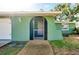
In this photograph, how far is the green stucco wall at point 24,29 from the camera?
16.6 ft

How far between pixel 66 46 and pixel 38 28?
604mm

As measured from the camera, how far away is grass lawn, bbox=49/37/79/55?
197 inches

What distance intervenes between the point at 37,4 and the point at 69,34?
785 millimetres

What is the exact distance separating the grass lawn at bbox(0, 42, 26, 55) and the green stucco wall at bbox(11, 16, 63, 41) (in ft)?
0.35

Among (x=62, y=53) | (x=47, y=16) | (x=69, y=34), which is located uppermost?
(x=47, y=16)

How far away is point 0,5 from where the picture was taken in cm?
498

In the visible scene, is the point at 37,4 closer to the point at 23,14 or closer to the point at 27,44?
the point at 23,14

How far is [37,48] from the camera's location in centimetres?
502

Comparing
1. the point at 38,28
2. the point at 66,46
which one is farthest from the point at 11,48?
the point at 66,46

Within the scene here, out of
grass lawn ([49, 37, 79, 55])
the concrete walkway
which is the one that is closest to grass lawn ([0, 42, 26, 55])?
the concrete walkway

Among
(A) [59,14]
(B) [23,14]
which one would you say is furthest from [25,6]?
(A) [59,14]

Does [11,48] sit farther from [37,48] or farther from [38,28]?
[38,28]

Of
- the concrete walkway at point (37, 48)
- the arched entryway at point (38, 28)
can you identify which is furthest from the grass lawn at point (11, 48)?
the arched entryway at point (38, 28)

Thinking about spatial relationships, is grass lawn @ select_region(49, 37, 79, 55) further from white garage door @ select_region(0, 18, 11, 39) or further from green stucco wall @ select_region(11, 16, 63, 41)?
white garage door @ select_region(0, 18, 11, 39)
